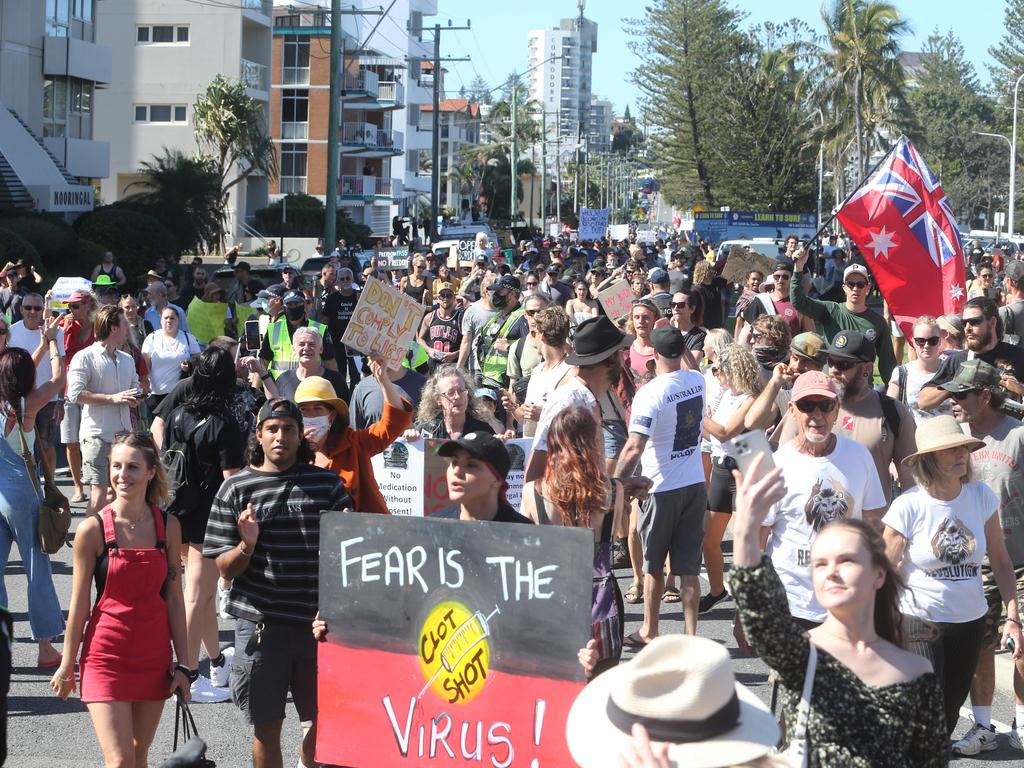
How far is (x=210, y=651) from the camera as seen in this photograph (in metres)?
7.25

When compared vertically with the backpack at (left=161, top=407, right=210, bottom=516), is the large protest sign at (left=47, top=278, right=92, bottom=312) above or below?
above

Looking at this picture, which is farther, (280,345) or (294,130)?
(294,130)

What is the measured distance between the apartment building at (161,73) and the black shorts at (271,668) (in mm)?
54786

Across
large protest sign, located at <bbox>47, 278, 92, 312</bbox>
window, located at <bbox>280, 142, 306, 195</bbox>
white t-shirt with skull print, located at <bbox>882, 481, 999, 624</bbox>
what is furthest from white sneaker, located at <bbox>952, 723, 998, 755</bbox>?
window, located at <bbox>280, 142, 306, 195</bbox>

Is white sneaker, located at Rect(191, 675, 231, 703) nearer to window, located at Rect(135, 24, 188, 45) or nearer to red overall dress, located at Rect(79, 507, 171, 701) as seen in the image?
red overall dress, located at Rect(79, 507, 171, 701)

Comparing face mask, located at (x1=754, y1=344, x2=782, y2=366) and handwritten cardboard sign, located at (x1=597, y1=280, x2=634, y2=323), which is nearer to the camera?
face mask, located at (x1=754, y1=344, x2=782, y2=366)

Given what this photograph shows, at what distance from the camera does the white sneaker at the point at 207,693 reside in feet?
23.3

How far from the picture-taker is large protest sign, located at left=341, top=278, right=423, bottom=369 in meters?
9.27

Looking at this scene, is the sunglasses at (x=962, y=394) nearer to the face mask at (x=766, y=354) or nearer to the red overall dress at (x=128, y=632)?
the face mask at (x=766, y=354)

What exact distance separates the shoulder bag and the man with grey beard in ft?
12.2

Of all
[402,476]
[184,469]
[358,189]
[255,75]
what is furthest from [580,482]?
[358,189]

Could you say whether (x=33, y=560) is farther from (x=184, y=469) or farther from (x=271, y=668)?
(x=271, y=668)

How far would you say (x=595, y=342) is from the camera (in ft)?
23.9

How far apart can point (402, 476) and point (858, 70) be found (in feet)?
204
